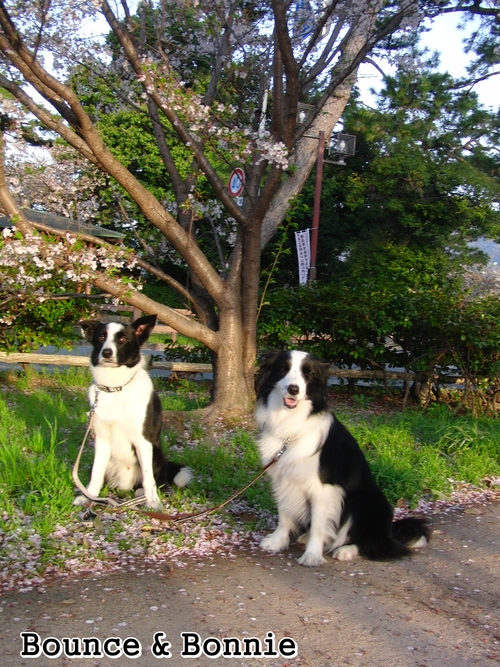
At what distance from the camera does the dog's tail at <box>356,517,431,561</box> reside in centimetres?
421

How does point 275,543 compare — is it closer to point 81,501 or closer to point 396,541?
point 396,541

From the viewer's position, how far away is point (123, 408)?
4605 millimetres

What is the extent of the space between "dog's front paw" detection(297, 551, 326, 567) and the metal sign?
4.40 metres

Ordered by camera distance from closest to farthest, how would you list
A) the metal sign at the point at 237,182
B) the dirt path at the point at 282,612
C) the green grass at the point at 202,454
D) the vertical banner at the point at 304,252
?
1. the dirt path at the point at 282,612
2. the green grass at the point at 202,454
3. the metal sign at the point at 237,182
4. the vertical banner at the point at 304,252

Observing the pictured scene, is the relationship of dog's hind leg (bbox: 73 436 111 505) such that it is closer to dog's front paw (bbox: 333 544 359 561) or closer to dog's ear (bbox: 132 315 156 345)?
dog's ear (bbox: 132 315 156 345)

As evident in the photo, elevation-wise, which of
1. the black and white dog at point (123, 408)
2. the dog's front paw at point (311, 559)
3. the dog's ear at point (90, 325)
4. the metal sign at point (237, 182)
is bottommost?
the dog's front paw at point (311, 559)

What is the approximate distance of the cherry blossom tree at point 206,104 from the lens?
20.4 feet

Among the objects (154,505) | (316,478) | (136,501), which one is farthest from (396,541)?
(136,501)

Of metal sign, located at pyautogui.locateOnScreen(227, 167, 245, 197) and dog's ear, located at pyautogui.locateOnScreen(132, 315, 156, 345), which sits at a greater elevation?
metal sign, located at pyautogui.locateOnScreen(227, 167, 245, 197)

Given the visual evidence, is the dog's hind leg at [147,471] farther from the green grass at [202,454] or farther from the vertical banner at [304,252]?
the vertical banner at [304,252]

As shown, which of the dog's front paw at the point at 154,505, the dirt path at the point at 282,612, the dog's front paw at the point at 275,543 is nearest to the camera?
the dirt path at the point at 282,612

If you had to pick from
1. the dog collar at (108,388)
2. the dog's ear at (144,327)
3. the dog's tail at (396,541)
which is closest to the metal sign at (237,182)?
the dog's ear at (144,327)

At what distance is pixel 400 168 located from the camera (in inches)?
934

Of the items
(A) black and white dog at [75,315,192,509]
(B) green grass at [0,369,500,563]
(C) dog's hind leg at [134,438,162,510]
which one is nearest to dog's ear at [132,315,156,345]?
(A) black and white dog at [75,315,192,509]
